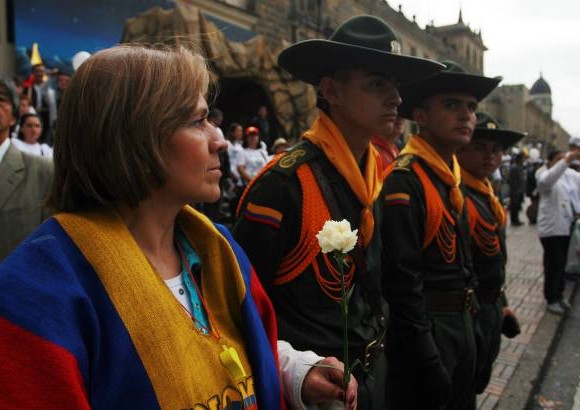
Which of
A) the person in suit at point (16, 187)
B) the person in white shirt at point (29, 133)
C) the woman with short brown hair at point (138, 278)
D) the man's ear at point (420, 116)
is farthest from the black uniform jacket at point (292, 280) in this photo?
the person in white shirt at point (29, 133)

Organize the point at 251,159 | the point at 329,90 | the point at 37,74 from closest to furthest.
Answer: the point at 329,90
the point at 37,74
the point at 251,159

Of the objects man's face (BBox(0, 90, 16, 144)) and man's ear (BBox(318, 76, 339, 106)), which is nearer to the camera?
man's ear (BBox(318, 76, 339, 106))

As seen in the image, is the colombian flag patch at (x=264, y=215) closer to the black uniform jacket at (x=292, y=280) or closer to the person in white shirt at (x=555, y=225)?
the black uniform jacket at (x=292, y=280)

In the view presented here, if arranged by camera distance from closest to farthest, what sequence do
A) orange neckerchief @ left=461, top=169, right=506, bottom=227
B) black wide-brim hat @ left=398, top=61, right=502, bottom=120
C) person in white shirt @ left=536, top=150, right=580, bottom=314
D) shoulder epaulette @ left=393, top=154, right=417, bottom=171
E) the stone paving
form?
shoulder epaulette @ left=393, top=154, right=417, bottom=171 → black wide-brim hat @ left=398, top=61, right=502, bottom=120 → orange neckerchief @ left=461, top=169, right=506, bottom=227 → the stone paving → person in white shirt @ left=536, top=150, right=580, bottom=314

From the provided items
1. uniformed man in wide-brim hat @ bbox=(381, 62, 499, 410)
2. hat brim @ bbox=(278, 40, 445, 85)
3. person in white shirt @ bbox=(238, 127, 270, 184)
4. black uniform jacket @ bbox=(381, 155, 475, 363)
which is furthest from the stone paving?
person in white shirt @ bbox=(238, 127, 270, 184)

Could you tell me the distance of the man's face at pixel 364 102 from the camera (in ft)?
7.62

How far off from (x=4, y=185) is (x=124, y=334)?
1867mm

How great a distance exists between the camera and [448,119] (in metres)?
3.08

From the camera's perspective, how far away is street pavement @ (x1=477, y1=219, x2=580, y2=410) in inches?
160

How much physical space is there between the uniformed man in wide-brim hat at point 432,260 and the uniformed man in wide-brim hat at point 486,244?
38 centimetres

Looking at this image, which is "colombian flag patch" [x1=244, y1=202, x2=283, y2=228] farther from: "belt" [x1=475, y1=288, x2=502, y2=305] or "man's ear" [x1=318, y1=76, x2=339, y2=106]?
"belt" [x1=475, y1=288, x2=502, y2=305]

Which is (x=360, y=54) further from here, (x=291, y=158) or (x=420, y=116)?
(x=420, y=116)

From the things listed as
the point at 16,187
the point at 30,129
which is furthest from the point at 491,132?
the point at 30,129

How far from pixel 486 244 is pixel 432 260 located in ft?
2.53
